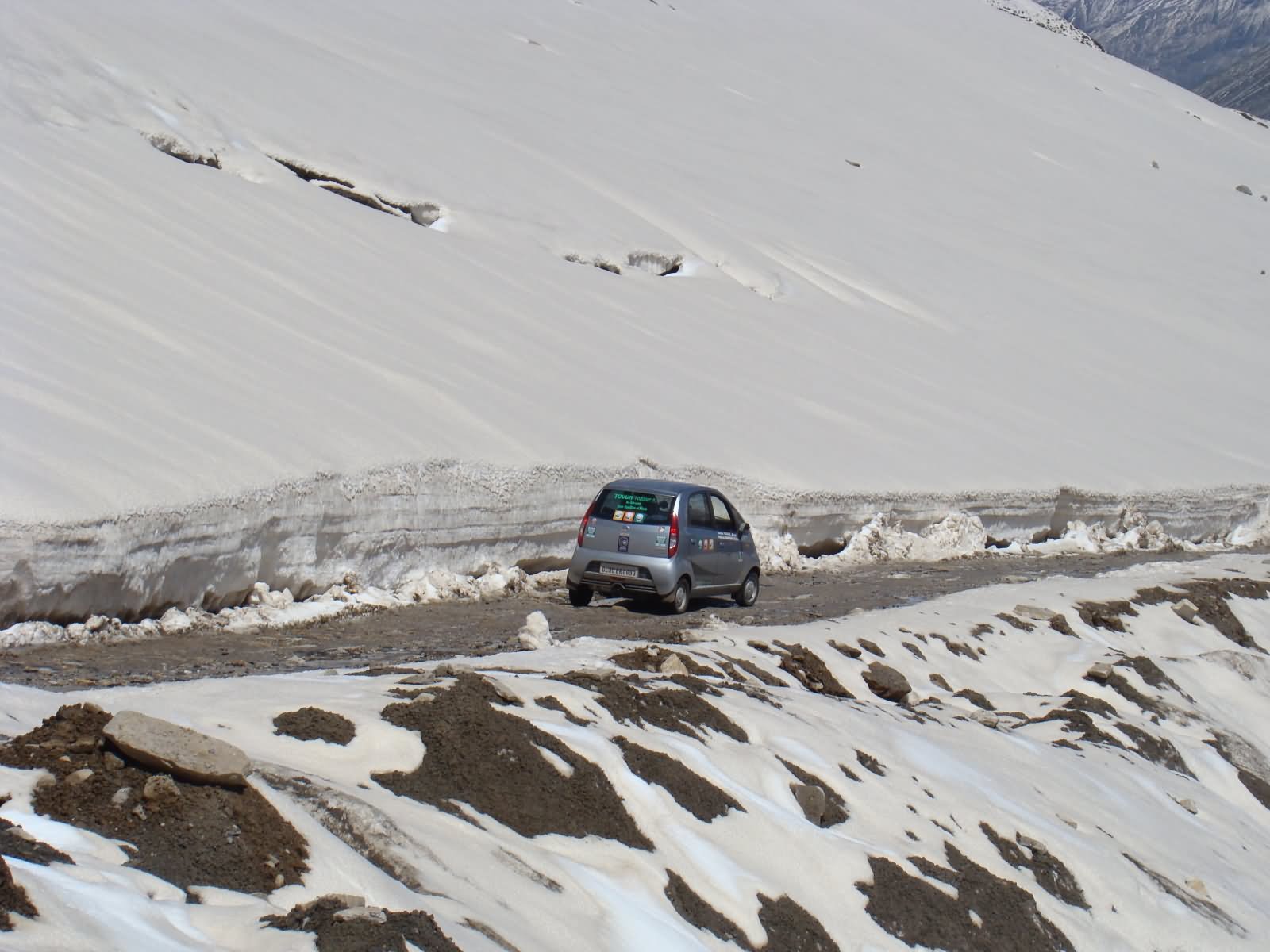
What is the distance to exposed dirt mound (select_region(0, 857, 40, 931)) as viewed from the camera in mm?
4078

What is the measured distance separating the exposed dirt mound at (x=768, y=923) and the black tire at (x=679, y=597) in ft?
24.0

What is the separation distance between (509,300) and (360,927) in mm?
16850

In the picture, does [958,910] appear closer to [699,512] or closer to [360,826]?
[360,826]

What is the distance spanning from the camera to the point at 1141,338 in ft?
112

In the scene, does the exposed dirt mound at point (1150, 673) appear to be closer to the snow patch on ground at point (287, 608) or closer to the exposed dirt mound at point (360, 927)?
the snow patch on ground at point (287, 608)

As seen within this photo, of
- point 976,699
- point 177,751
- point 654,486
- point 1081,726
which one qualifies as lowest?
point 976,699

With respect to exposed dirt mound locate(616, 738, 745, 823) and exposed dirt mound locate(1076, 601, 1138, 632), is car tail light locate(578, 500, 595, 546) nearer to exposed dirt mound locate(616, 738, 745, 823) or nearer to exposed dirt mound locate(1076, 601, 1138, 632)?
exposed dirt mound locate(1076, 601, 1138, 632)

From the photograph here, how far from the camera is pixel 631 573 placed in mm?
13945

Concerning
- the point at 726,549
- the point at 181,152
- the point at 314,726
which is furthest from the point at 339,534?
the point at 181,152

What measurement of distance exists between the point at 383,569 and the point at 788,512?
6.89 meters

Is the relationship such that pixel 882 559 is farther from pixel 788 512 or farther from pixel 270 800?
pixel 270 800

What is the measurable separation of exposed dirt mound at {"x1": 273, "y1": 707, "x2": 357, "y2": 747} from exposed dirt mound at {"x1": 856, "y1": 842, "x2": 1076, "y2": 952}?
276cm

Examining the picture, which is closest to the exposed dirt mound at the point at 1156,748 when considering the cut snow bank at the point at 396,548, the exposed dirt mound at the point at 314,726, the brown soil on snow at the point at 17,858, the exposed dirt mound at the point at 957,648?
the exposed dirt mound at the point at 957,648

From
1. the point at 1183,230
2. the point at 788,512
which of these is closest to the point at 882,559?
the point at 788,512
